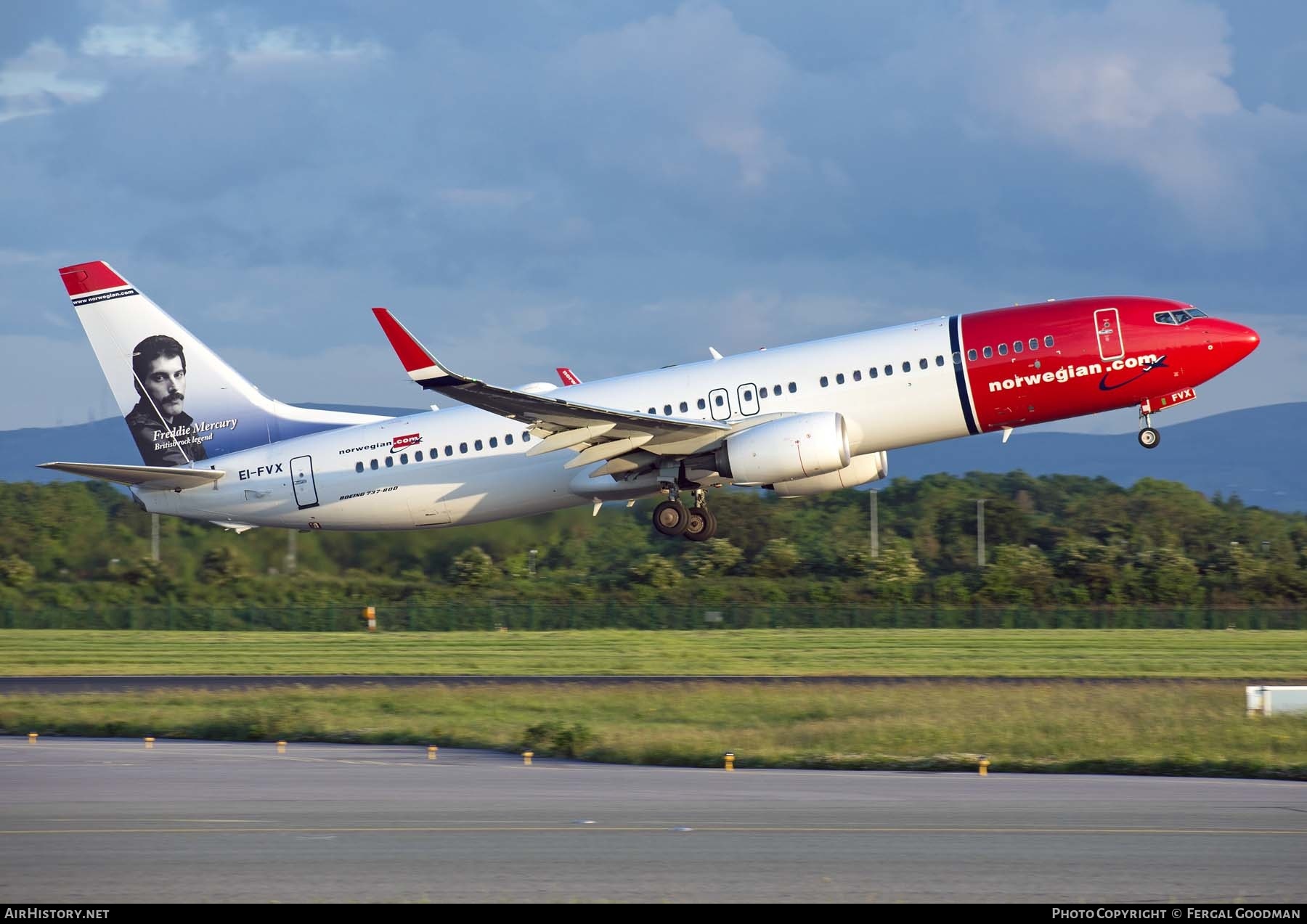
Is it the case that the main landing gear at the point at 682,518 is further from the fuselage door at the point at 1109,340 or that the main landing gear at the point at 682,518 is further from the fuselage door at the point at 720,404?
the fuselage door at the point at 1109,340

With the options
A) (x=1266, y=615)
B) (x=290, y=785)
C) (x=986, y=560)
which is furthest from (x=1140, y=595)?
(x=290, y=785)

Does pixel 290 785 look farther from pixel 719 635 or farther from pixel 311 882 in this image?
pixel 719 635

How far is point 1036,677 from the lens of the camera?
35.8 meters

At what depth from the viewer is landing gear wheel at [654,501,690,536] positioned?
3388cm

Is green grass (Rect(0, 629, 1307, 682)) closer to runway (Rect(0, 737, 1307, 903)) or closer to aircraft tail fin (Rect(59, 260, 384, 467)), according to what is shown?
aircraft tail fin (Rect(59, 260, 384, 467))

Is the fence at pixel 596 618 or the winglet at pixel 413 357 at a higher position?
the winglet at pixel 413 357

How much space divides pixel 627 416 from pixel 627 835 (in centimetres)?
1654

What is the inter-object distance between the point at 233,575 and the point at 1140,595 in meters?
33.6

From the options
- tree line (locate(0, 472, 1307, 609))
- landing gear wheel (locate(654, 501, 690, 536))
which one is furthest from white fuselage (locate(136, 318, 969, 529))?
tree line (locate(0, 472, 1307, 609))

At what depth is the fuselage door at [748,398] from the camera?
3231 cm

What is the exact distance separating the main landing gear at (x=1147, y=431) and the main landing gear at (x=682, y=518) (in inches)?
382

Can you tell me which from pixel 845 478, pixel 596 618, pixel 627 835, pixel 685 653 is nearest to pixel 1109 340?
pixel 845 478

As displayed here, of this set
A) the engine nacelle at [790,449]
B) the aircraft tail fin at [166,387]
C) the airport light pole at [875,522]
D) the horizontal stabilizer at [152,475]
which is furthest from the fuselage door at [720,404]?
the airport light pole at [875,522]
